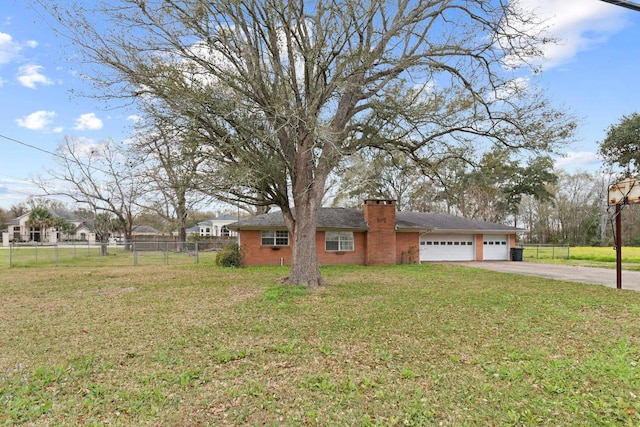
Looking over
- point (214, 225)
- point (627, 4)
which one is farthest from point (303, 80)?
point (214, 225)

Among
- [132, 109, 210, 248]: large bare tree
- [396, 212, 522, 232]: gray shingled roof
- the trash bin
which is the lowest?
the trash bin

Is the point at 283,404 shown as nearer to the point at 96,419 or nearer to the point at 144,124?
the point at 96,419

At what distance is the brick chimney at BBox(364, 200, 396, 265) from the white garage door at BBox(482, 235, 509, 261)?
8.13 m

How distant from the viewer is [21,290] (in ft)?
35.0

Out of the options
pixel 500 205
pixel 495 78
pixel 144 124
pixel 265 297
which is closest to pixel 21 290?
pixel 144 124

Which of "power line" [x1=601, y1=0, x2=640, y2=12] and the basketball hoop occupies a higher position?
Answer: "power line" [x1=601, y1=0, x2=640, y2=12]

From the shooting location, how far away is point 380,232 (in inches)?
742

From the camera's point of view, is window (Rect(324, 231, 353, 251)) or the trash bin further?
the trash bin

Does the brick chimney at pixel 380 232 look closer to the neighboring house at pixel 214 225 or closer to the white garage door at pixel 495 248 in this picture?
the white garage door at pixel 495 248

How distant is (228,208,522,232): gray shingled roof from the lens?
1762cm

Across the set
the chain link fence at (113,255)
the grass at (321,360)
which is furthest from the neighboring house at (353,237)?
the grass at (321,360)

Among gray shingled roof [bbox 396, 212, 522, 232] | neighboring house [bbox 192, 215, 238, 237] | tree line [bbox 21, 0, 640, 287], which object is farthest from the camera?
neighboring house [bbox 192, 215, 238, 237]

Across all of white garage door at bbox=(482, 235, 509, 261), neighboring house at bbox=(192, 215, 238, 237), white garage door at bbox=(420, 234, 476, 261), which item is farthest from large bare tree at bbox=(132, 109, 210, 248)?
neighboring house at bbox=(192, 215, 238, 237)

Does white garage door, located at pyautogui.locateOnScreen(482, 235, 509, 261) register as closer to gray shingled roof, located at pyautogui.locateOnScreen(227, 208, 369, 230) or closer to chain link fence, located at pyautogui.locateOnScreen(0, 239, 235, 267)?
gray shingled roof, located at pyautogui.locateOnScreen(227, 208, 369, 230)
